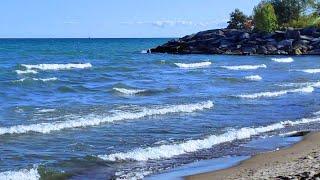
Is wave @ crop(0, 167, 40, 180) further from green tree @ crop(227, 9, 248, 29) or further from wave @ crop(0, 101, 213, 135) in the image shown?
green tree @ crop(227, 9, 248, 29)

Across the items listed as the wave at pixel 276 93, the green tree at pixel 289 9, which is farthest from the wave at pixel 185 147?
the green tree at pixel 289 9

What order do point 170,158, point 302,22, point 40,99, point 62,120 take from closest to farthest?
point 170,158
point 62,120
point 40,99
point 302,22

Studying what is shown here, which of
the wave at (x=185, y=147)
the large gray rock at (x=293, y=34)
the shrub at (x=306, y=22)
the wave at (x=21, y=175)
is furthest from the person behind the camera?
the shrub at (x=306, y=22)

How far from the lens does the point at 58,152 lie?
14.8m

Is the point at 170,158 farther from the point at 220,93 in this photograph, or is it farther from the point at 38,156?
the point at 220,93

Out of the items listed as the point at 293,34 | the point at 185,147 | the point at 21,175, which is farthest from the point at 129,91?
the point at 293,34

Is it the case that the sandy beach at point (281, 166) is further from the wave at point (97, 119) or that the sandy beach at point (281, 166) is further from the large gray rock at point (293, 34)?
the large gray rock at point (293, 34)

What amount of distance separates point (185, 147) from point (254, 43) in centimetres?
6813

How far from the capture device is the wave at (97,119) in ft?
58.1

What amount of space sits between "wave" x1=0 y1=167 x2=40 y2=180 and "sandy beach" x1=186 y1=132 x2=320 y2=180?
3.30 meters

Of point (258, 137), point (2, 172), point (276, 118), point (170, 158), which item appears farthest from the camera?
point (276, 118)

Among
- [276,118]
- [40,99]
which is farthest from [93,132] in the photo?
[40,99]

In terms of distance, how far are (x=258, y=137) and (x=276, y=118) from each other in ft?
14.0

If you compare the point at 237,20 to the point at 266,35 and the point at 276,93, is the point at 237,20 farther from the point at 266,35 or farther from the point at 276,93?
the point at 276,93
